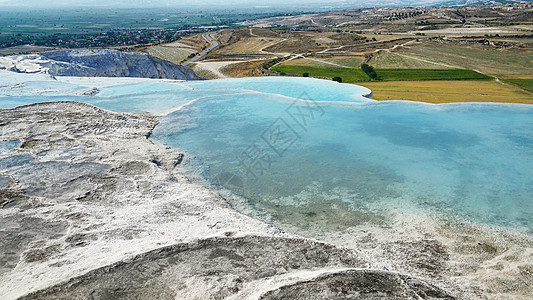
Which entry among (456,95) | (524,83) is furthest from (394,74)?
(456,95)

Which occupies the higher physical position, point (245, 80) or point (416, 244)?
point (245, 80)

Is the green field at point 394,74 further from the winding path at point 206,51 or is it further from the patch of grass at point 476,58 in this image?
the winding path at point 206,51

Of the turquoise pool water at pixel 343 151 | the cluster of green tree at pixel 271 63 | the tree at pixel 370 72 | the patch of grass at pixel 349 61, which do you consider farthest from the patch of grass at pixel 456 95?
the cluster of green tree at pixel 271 63

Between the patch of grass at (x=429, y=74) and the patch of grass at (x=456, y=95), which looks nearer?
the patch of grass at (x=456, y=95)

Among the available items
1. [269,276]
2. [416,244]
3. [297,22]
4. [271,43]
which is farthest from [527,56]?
[297,22]

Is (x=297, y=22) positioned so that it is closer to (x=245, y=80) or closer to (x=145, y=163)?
(x=245, y=80)

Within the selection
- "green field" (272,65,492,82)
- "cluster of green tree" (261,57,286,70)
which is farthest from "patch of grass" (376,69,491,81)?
"cluster of green tree" (261,57,286,70)
